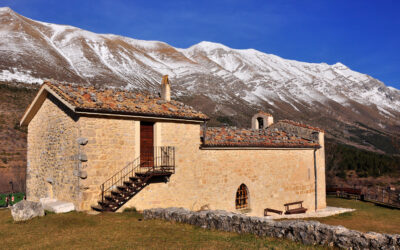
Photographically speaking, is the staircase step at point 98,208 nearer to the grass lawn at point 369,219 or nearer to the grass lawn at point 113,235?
the grass lawn at point 113,235

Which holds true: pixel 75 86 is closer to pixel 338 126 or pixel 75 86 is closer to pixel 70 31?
pixel 338 126

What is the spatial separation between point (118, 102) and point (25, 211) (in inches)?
226

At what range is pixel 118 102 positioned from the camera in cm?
1521

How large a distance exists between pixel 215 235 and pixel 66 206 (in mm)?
6891

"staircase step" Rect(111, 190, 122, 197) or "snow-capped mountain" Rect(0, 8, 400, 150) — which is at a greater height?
"snow-capped mountain" Rect(0, 8, 400, 150)

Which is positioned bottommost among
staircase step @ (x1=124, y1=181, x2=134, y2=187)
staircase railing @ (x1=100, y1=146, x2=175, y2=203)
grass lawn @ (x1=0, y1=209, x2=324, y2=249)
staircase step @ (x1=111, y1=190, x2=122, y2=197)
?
grass lawn @ (x1=0, y1=209, x2=324, y2=249)

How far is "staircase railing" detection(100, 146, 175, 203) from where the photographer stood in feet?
46.7

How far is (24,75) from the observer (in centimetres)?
7069

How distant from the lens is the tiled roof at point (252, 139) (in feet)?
58.7

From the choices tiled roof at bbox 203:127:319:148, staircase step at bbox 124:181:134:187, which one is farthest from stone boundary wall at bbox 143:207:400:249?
tiled roof at bbox 203:127:319:148

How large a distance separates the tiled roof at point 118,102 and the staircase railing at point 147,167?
1.80 meters

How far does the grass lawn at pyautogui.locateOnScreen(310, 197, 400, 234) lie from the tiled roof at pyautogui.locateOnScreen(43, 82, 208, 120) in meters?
9.76

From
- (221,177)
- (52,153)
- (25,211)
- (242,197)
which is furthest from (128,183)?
(242,197)

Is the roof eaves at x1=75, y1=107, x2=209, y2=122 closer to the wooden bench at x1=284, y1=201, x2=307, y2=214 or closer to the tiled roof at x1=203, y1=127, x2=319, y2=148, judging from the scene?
the tiled roof at x1=203, y1=127, x2=319, y2=148
